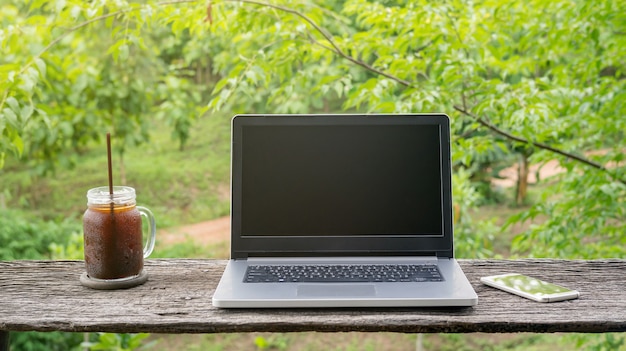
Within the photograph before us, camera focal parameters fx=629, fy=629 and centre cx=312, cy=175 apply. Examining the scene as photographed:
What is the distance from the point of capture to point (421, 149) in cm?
125

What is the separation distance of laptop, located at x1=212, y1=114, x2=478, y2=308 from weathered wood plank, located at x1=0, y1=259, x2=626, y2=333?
0.42ft

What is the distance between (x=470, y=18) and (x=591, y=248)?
0.90 m

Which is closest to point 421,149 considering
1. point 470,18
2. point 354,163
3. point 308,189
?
point 354,163

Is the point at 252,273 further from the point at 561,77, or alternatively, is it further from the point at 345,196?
the point at 561,77

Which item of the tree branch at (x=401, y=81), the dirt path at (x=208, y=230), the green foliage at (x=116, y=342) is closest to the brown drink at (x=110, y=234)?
the tree branch at (x=401, y=81)

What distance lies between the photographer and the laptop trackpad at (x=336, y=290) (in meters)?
1.04

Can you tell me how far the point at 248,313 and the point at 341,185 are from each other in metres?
0.36

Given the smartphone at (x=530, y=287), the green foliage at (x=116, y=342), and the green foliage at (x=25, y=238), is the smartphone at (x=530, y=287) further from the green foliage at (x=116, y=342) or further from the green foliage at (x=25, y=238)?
the green foliage at (x=25, y=238)

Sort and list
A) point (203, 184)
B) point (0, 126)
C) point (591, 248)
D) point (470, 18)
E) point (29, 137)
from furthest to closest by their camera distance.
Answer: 1. point (203, 184)
2. point (29, 137)
3. point (591, 248)
4. point (470, 18)
5. point (0, 126)

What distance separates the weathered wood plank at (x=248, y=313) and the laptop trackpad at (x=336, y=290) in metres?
0.03

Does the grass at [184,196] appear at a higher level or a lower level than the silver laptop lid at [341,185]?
lower

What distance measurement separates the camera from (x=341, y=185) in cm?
126

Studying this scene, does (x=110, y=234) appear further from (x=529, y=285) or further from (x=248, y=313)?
(x=529, y=285)

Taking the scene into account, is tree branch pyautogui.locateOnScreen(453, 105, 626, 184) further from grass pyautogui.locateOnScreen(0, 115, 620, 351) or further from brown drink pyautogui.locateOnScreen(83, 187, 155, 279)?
grass pyautogui.locateOnScreen(0, 115, 620, 351)
